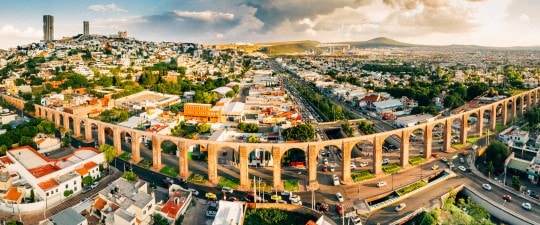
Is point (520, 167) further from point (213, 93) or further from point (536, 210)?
point (213, 93)

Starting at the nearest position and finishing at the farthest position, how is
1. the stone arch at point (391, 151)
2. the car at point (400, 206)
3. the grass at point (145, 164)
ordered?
the car at point (400, 206), the grass at point (145, 164), the stone arch at point (391, 151)

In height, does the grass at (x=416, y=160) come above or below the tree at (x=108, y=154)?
below

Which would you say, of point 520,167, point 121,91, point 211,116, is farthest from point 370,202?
point 121,91

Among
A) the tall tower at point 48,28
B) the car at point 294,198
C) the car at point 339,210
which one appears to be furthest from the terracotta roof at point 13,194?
the tall tower at point 48,28

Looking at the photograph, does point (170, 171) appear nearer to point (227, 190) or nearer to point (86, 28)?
point (227, 190)

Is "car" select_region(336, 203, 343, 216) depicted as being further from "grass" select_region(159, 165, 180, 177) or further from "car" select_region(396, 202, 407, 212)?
"grass" select_region(159, 165, 180, 177)

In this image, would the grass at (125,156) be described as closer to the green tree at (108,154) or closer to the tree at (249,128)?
the green tree at (108,154)
